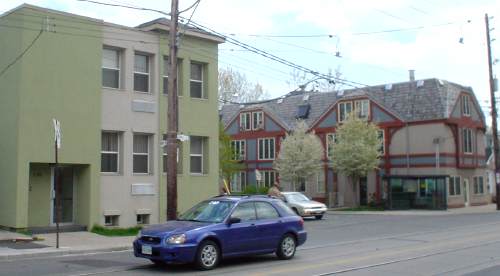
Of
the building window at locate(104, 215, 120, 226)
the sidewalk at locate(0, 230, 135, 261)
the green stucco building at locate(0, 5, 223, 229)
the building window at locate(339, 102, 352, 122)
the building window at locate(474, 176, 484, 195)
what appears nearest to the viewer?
the sidewalk at locate(0, 230, 135, 261)

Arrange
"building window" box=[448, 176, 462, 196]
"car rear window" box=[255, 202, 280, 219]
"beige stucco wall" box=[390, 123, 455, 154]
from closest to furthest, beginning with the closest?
"car rear window" box=[255, 202, 280, 219]
"beige stucco wall" box=[390, 123, 455, 154]
"building window" box=[448, 176, 462, 196]

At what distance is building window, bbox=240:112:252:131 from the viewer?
177 ft

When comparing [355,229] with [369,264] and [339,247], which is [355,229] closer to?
[339,247]

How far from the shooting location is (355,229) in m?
23.4

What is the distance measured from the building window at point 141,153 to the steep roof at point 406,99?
1647 cm

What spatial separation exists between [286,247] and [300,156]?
31039 mm

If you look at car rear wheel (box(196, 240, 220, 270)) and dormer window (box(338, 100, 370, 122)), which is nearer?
car rear wheel (box(196, 240, 220, 270))

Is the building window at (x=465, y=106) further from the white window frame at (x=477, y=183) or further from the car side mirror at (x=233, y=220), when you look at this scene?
the car side mirror at (x=233, y=220)

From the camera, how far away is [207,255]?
12.2 metres

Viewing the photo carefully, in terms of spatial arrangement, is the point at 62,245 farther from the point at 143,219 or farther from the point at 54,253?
the point at 143,219

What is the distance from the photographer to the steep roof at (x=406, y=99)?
4294 cm

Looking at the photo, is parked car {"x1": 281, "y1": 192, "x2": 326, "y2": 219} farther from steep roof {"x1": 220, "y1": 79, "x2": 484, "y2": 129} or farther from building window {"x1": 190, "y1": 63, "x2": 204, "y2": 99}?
steep roof {"x1": 220, "y1": 79, "x2": 484, "y2": 129}

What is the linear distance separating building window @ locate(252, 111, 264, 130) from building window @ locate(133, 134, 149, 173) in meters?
29.0

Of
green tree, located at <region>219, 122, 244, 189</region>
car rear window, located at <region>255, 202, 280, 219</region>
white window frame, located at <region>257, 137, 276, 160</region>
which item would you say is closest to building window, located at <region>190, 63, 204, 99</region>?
car rear window, located at <region>255, 202, 280, 219</region>
